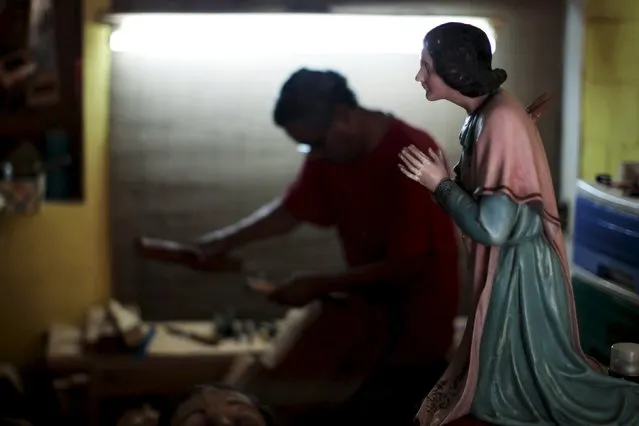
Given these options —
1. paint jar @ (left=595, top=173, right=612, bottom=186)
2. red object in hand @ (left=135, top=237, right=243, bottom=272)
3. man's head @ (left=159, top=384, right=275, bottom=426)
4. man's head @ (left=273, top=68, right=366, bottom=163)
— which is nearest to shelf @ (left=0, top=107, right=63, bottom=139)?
red object in hand @ (left=135, top=237, right=243, bottom=272)

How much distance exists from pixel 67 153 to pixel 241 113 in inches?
13.4

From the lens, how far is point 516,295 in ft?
2.82

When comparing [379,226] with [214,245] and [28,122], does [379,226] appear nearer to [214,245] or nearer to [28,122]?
[214,245]

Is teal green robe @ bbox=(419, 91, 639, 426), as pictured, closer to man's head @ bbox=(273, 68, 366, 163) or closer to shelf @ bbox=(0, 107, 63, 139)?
man's head @ bbox=(273, 68, 366, 163)

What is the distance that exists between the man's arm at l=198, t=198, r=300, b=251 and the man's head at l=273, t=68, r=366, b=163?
0.14 meters

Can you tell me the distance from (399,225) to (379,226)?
0.13 feet

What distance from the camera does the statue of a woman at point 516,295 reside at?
851mm

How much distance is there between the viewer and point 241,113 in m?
1.71

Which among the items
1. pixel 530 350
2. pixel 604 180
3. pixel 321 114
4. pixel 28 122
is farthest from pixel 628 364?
pixel 28 122

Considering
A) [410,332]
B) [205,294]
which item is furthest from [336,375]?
[205,294]

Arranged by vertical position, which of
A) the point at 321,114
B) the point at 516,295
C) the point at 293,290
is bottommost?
the point at 293,290

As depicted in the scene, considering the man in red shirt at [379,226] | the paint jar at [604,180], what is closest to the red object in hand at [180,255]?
the man in red shirt at [379,226]

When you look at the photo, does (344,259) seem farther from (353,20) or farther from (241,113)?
(353,20)

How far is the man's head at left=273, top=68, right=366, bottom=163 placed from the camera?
1.65m
